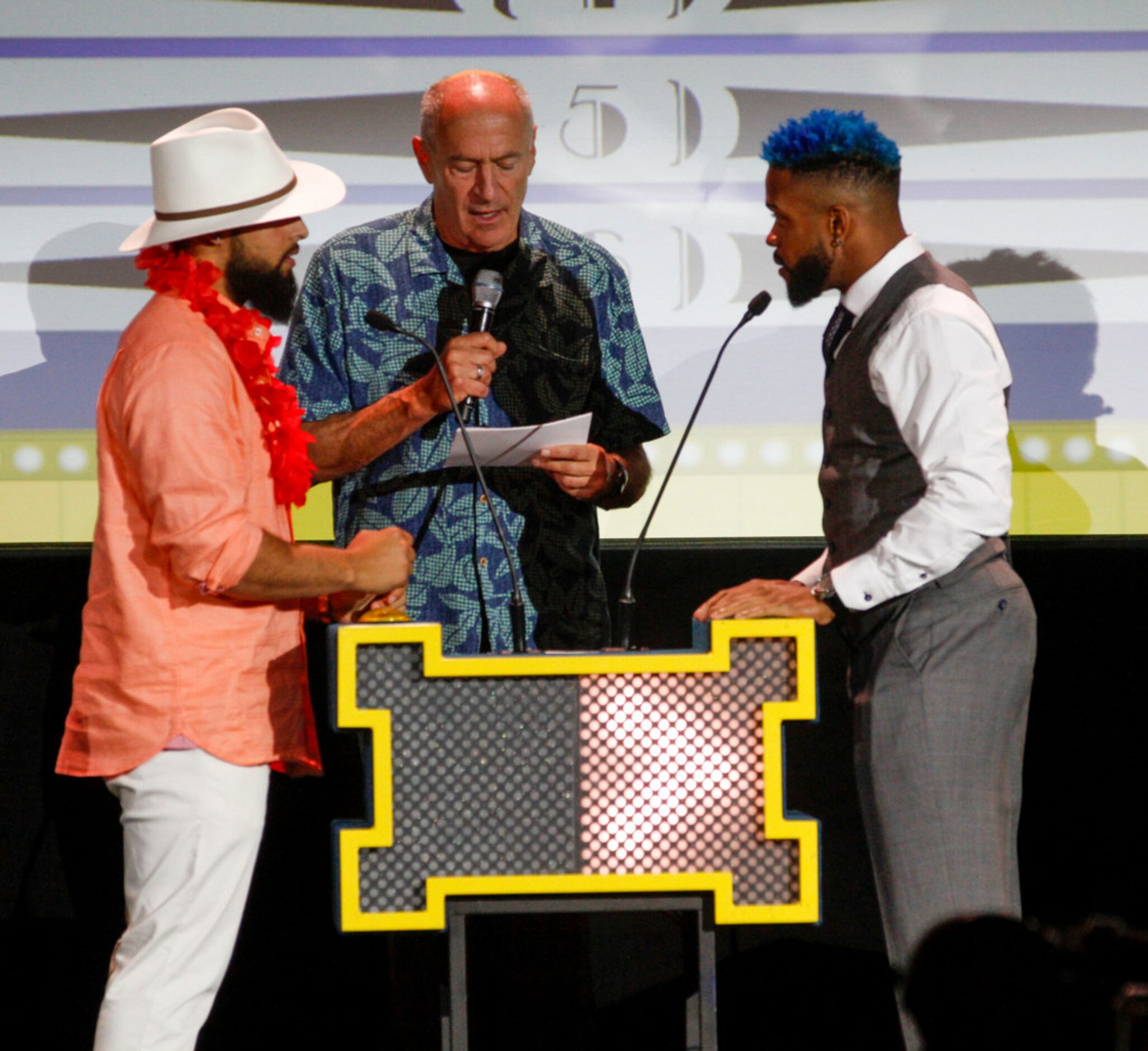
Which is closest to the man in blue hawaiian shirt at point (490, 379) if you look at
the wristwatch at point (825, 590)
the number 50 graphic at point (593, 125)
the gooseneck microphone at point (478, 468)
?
the gooseneck microphone at point (478, 468)

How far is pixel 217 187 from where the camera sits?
2.22m

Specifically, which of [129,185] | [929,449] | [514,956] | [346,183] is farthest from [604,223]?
[514,956]

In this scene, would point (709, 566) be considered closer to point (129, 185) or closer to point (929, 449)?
point (929, 449)

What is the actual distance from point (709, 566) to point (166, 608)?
134cm

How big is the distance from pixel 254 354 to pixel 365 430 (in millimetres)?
399

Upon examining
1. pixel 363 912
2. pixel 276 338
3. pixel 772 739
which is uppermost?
pixel 276 338

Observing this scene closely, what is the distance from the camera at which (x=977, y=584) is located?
218 cm

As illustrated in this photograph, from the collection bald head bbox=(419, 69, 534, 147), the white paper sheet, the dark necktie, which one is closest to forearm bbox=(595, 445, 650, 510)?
the white paper sheet

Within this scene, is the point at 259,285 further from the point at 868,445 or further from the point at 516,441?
the point at 868,445

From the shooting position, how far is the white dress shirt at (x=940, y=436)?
2105mm

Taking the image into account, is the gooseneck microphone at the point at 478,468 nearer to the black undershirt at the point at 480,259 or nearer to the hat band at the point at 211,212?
the hat band at the point at 211,212

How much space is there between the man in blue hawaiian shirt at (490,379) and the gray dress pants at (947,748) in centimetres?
66

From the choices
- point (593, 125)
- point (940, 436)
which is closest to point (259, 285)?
point (940, 436)

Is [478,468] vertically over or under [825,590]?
over
